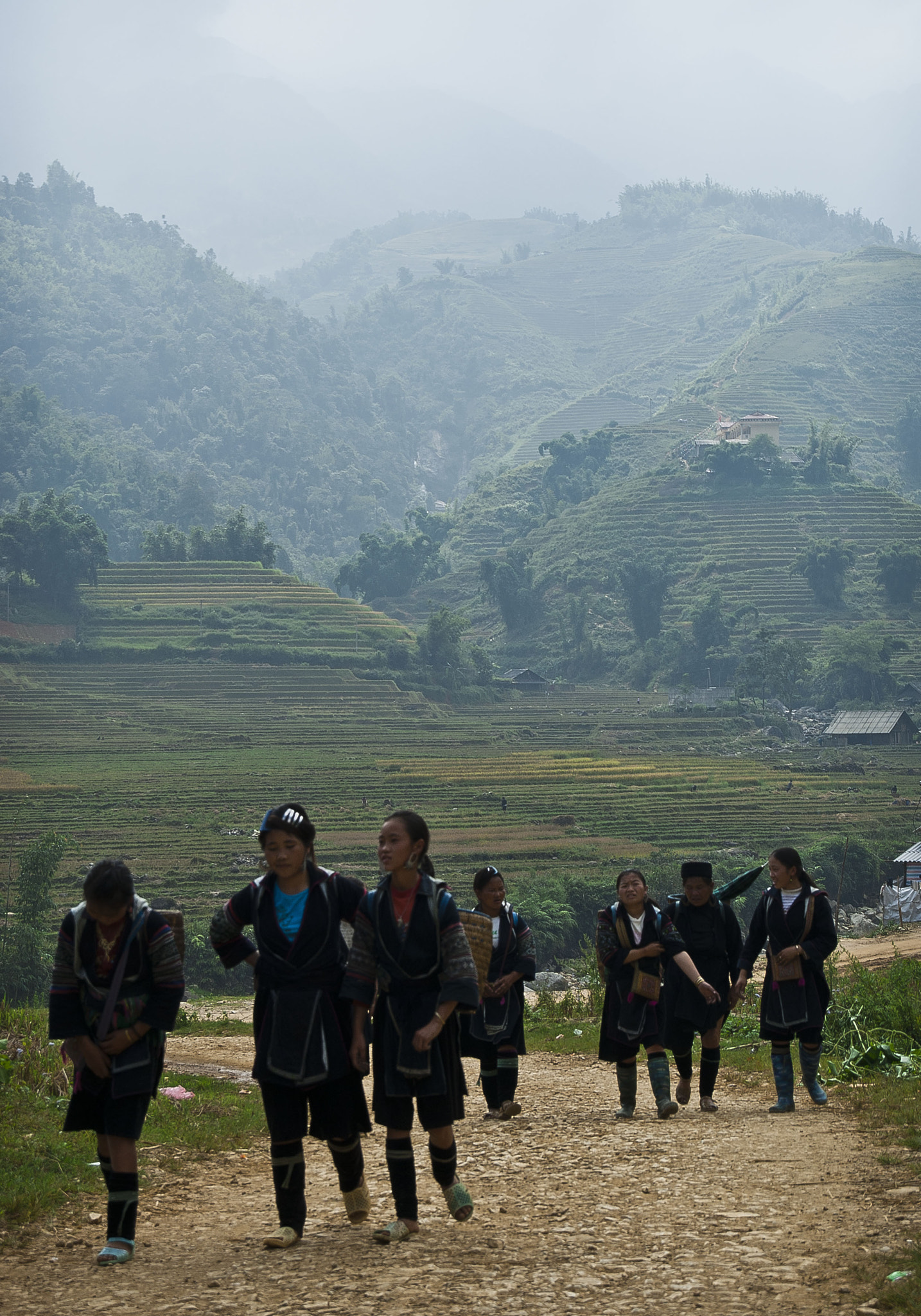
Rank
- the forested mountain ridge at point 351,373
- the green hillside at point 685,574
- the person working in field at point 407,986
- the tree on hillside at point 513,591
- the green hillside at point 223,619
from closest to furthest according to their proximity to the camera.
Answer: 1. the person working in field at point 407,986
2. the green hillside at point 223,619
3. the green hillside at point 685,574
4. the tree on hillside at point 513,591
5. the forested mountain ridge at point 351,373

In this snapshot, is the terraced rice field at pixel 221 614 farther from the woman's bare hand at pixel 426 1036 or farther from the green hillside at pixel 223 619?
the woman's bare hand at pixel 426 1036

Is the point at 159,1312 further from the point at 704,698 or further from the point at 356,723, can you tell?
the point at 704,698

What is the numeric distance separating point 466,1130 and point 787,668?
2192 inches

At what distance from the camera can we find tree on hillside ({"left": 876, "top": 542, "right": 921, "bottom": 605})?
229ft

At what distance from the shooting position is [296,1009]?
4254 millimetres

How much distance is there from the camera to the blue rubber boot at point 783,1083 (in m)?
6.49

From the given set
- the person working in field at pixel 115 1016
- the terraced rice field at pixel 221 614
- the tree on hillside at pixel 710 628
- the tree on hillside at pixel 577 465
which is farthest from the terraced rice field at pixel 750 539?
the person working in field at pixel 115 1016

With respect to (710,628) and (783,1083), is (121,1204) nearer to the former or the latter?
(783,1083)

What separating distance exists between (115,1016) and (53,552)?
61993 mm

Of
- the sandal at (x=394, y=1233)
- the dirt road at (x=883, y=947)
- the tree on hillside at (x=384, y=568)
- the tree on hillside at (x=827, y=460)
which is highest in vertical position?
the tree on hillside at (x=827, y=460)

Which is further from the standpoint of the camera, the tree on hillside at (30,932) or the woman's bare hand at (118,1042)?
the tree on hillside at (30,932)

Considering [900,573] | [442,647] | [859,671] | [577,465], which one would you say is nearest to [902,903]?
[859,671]

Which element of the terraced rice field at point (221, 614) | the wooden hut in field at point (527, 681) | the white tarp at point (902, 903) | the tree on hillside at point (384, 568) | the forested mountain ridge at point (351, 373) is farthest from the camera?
the forested mountain ridge at point (351, 373)

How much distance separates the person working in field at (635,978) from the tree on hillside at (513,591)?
227ft
